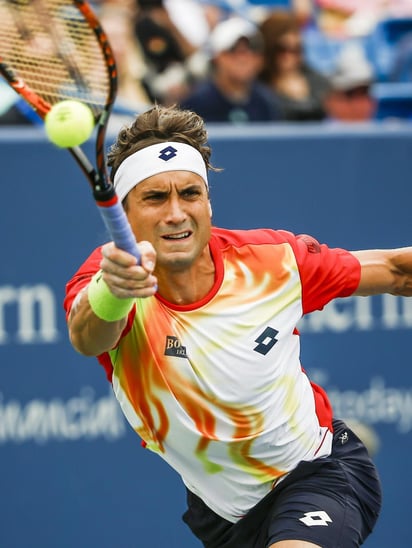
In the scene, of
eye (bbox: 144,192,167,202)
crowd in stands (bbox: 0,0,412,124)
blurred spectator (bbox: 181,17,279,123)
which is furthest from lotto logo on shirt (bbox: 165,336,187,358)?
blurred spectator (bbox: 181,17,279,123)

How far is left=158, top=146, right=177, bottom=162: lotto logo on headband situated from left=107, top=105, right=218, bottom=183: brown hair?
0.06 meters

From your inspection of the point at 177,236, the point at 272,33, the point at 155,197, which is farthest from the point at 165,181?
the point at 272,33

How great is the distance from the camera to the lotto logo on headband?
393 centimetres

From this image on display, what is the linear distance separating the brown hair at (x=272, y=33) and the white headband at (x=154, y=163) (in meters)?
4.31

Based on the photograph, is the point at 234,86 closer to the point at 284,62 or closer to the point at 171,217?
the point at 284,62

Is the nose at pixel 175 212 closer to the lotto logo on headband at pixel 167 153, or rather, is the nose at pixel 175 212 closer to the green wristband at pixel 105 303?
the lotto logo on headband at pixel 167 153

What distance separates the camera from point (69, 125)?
9.46ft

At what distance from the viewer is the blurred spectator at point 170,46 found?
26.1 feet

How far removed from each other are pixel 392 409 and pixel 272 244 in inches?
107

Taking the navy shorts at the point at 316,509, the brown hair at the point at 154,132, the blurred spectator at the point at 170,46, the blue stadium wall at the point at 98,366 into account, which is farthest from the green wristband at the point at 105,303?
the blurred spectator at the point at 170,46

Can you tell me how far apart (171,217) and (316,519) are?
1.12 m

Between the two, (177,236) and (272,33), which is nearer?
(177,236)

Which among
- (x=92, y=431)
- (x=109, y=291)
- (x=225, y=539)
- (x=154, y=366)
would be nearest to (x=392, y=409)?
(x=92, y=431)

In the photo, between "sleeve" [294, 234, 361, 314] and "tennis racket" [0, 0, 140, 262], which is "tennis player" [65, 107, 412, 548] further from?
"tennis racket" [0, 0, 140, 262]
